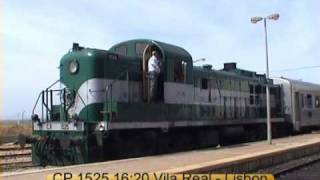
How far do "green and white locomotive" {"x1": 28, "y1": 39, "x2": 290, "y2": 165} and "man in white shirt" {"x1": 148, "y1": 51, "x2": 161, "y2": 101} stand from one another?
0.50ft

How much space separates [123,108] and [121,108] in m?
0.09

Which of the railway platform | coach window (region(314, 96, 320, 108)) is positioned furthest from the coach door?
the railway platform

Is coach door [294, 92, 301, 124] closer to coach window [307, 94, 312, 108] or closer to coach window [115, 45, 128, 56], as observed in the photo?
coach window [307, 94, 312, 108]

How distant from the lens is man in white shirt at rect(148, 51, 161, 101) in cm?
1736

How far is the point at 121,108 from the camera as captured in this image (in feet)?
52.5

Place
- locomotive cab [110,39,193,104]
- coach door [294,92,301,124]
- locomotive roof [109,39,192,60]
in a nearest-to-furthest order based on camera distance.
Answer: locomotive cab [110,39,193,104] → locomotive roof [109,39,192,60] → coach door [294,92,301,124]

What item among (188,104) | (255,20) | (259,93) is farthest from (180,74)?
(259,93)

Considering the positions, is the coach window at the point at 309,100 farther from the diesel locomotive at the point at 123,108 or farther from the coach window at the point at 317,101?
the diesel locomotive at the point at 123,108

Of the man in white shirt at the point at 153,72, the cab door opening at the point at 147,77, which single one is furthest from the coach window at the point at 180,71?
the man in white shirt at the point at 153,72

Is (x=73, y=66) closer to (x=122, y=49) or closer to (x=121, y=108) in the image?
(x=121, y=108)

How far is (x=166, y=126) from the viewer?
59.1 feet

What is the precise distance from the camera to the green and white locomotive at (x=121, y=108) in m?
15.7

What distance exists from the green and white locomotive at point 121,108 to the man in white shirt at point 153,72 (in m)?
0.15

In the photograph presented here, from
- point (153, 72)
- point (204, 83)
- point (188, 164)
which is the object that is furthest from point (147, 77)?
point (188, 164)
